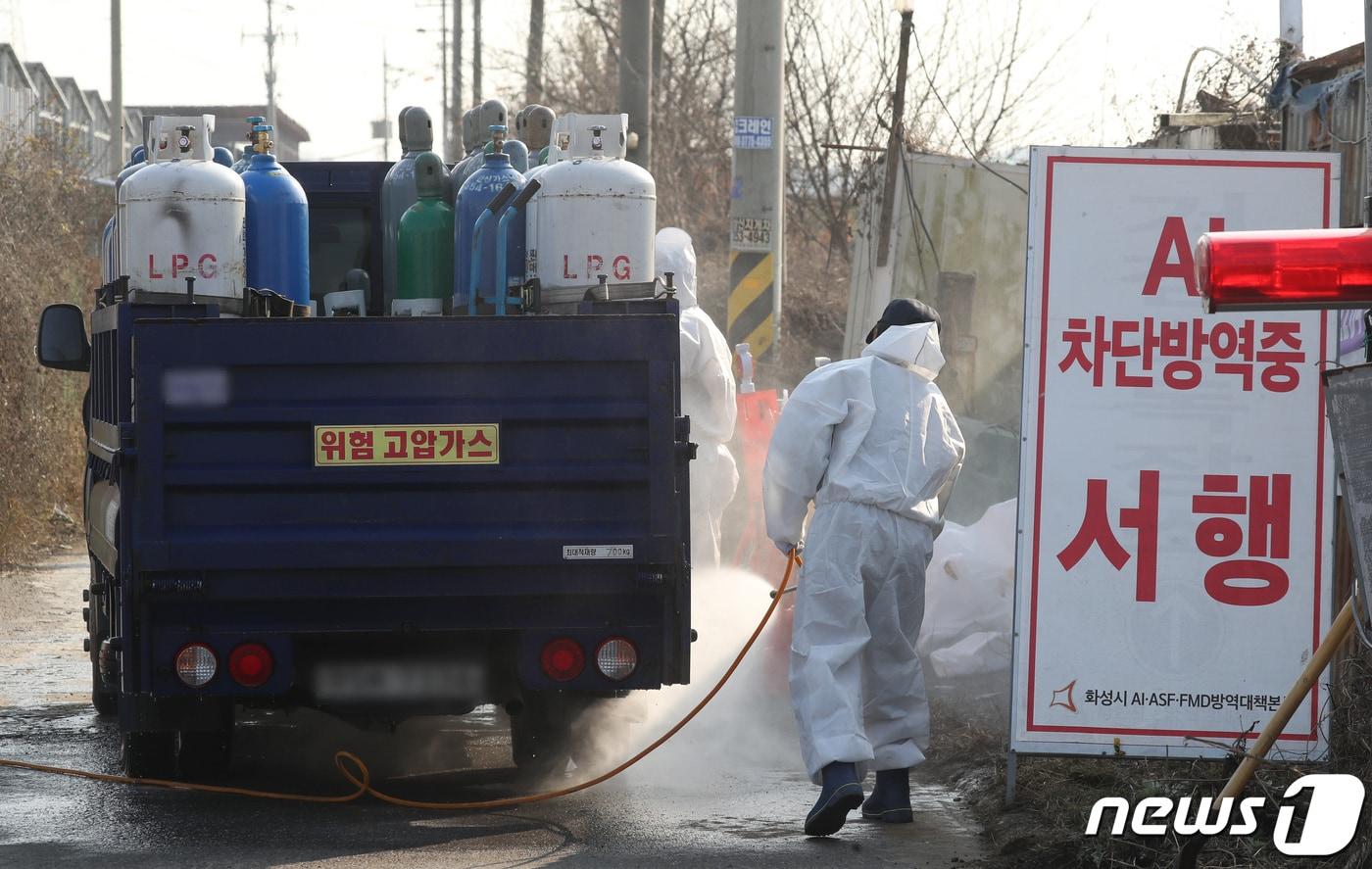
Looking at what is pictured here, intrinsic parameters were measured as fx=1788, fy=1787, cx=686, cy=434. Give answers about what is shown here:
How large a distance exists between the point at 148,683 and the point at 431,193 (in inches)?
84.4

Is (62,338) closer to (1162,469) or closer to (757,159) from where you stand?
(1162,469)

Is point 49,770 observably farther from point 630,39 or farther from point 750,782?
point 630,39

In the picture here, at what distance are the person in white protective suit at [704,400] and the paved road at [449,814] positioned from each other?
31.3 inches

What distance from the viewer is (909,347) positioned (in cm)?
620

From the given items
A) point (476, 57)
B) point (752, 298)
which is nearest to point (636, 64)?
point (752, 298)

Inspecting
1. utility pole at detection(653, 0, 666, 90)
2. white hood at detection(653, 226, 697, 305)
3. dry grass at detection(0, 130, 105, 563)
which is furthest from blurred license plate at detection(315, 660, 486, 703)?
utility pole at detection(653, 0, 666, 90)

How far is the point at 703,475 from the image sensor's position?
8.76 metres

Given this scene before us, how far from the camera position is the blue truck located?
18.6ft

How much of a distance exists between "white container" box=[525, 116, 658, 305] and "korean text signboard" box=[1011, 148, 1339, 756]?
134 centimetres

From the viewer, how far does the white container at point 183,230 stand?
5852 millimetres

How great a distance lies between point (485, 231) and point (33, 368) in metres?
9.12

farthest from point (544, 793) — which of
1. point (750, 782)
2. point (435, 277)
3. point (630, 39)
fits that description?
point (630, 39)

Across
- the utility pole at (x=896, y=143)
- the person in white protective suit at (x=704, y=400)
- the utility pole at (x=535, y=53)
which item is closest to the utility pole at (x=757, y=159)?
the utility pole at (x=896, y=143)

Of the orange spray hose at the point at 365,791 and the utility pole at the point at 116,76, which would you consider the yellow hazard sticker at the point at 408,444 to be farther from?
the utility pole at the point at 116,76
